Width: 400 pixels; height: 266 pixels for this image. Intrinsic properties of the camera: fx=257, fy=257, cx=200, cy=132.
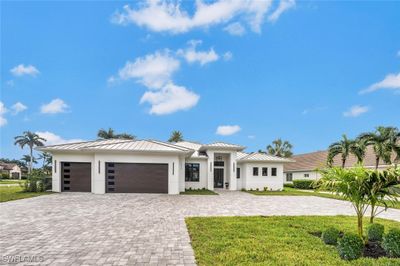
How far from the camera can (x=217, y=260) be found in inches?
193

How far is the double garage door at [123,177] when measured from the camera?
1803 centimetres

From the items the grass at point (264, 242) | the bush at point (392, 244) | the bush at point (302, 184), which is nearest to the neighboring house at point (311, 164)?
the bush at point (302, 184)

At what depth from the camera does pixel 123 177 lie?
1806 cm

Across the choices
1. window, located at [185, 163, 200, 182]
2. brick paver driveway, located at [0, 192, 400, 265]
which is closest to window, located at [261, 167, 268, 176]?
window, located at [185, 163, 200, 182]

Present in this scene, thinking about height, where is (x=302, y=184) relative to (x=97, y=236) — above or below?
below

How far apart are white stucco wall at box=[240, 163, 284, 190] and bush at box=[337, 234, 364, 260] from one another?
19109 millimetres

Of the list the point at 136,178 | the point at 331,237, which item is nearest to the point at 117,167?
the point at 136,178

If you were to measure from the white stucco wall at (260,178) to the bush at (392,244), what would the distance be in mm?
18923

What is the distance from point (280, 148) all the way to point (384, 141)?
24.2m

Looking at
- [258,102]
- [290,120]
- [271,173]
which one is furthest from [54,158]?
[290,120]

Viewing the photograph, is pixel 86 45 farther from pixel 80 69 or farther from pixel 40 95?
pixel 40 95

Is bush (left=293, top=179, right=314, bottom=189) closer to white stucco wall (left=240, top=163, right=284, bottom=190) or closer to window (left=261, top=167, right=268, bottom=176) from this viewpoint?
white stucco wall (left=240, top=163, right=284, bottom=190)

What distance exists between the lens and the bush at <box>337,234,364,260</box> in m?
5.03

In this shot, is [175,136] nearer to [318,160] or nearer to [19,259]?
[318,160]
